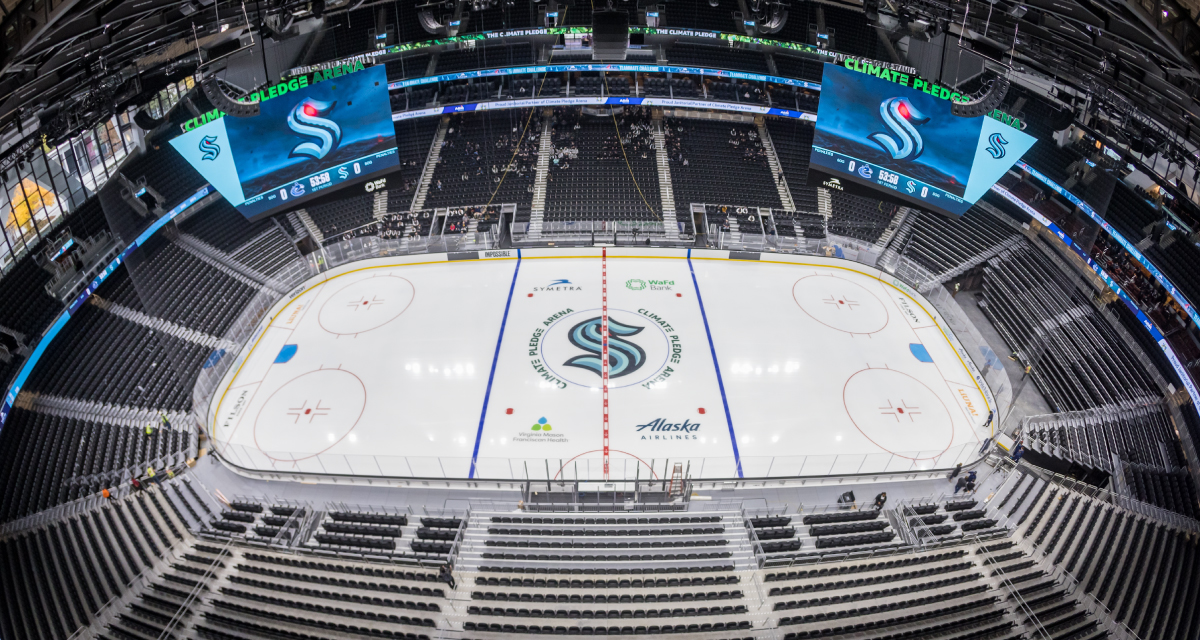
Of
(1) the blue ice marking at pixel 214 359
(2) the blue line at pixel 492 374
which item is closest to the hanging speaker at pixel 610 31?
(2) the blue line at pixel 492 374

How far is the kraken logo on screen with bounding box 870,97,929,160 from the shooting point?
55.9 ft

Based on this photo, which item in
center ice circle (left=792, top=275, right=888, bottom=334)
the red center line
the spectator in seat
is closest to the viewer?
the spectator in seat

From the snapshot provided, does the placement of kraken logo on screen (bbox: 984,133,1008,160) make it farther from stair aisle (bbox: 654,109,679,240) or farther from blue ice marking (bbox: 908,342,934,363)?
stair aisle (bbox: 654,109,679,240)

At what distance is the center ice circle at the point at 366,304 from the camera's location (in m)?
19.5

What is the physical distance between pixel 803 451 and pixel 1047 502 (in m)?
4.84

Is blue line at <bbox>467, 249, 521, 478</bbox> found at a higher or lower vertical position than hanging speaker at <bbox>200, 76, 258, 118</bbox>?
lower

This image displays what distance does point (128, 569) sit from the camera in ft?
43.1

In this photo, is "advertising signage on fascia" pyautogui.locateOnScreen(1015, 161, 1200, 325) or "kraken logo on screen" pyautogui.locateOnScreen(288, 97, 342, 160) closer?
"advertising signage on fascia" pyautogui.locateOnScreen(1015, 161, 1200, 325)

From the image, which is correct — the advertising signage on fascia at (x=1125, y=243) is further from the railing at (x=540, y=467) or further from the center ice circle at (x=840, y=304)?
the railing at (x=540, y=467)

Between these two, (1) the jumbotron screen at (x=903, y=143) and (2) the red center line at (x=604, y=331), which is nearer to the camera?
(2) the red center line at (x=604, y=331)

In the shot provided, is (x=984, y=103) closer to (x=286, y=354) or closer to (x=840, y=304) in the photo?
(x=840, y=304)

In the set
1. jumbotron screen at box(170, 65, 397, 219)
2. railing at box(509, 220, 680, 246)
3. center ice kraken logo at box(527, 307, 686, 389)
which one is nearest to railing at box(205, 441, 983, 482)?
center ice kraken logo at box(527, 307, 686, 389)

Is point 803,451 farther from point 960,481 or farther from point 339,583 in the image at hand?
point 339,583

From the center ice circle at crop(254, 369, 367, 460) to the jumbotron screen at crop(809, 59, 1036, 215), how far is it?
12468 mm
